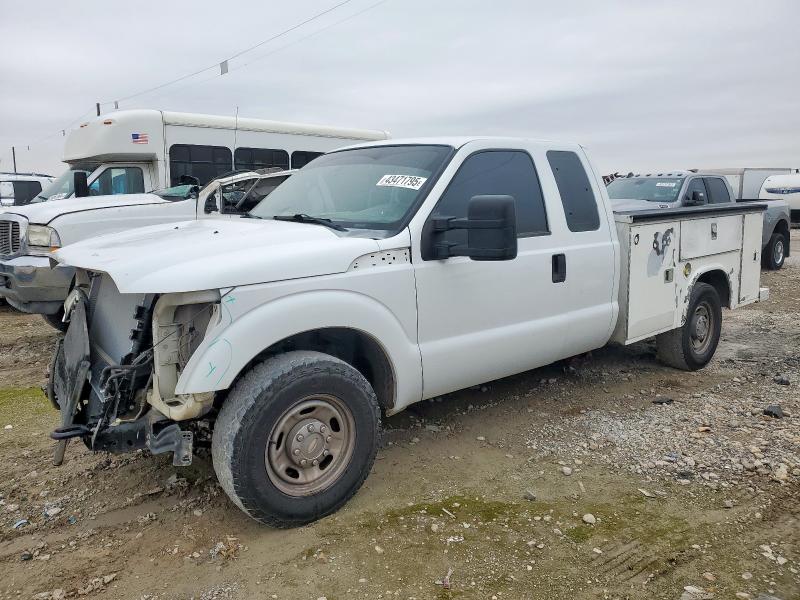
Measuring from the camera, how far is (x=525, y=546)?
308cm

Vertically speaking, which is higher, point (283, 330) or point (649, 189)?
point (649, 189)

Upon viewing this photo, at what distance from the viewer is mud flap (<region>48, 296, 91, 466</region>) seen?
3244 mm

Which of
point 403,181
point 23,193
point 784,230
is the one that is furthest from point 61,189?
point 784,230

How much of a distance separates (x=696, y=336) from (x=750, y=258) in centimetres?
105

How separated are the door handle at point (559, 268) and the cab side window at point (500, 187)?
0.61 feet

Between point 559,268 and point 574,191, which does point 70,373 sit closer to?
point 559,268

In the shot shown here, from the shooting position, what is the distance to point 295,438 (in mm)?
3148

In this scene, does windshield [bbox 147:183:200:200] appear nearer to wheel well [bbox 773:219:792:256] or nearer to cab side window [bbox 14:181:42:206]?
cab side window [bbox 14:181:42:206]

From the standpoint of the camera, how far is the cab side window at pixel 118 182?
916cm

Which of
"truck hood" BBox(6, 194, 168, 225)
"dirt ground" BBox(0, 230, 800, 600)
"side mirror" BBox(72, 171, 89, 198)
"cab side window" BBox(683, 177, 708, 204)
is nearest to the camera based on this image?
"dirt ground" BBox(0, 230, 800, 600)

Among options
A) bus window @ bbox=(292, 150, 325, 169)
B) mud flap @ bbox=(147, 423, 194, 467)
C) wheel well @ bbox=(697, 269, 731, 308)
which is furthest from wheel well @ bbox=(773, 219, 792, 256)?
mud flap @ bbox=(147, 423, 194, 467)

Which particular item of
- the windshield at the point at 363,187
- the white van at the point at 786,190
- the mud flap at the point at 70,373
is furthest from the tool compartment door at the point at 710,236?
the white van at the point at 786,190

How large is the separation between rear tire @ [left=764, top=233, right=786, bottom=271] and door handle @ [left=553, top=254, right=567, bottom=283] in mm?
10822

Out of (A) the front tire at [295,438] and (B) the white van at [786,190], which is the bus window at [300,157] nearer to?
(A) the front tire at [295,438]
